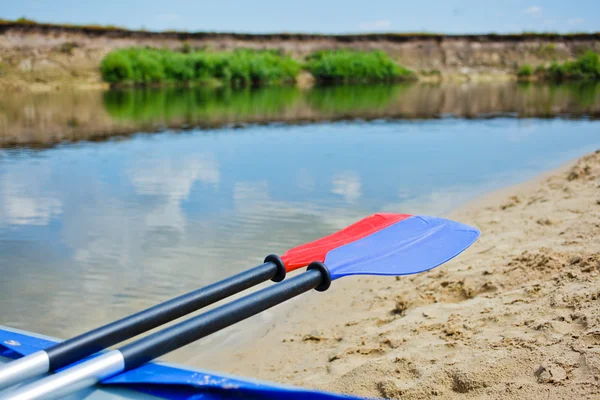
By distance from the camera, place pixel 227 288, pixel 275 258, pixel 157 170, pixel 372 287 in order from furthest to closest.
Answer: pixel 157 170
pixel 372 287
pixel 275 258
pixel 227 288

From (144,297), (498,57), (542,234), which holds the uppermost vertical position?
(498,57)

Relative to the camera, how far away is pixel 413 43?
163 feet

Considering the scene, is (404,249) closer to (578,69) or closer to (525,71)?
(525,71)

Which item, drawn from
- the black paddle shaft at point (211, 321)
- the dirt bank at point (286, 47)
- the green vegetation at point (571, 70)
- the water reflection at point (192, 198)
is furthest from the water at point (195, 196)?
the green vegetation at point (571, 70)

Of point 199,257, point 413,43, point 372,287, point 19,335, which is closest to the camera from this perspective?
point 19,335

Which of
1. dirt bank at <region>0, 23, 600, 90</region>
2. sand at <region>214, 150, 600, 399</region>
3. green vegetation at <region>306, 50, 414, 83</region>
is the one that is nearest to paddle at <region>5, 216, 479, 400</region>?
sand at <region>214, 150, 600, 399</region>

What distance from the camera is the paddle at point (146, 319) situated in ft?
6.26

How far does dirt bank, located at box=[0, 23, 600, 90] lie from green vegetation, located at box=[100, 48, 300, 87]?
5.20 feet

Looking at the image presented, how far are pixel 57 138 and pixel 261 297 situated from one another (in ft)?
38.9

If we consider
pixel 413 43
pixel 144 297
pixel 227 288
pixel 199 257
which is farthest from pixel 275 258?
pixel 413 43

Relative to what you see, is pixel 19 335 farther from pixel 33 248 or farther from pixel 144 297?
pixel 33 248

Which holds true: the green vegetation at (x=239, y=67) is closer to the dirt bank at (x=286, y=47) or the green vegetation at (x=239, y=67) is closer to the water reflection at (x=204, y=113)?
the dirt bank at (x=286, y=47)

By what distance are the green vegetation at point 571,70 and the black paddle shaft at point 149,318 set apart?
48.7 m

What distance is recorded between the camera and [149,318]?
2328 millimetres
